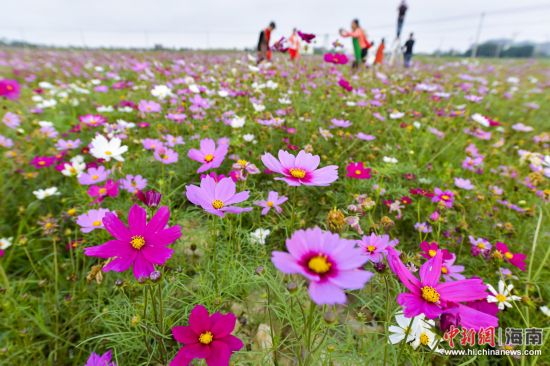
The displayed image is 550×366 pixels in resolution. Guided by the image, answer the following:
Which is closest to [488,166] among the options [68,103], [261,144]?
[261,144]

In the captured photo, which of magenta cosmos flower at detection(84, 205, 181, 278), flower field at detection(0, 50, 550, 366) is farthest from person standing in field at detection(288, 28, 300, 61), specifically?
magenta cosmos flower at detection(84, 205, 181, 278)

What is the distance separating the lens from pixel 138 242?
65cm

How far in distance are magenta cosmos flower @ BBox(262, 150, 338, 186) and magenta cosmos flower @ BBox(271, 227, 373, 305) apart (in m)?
0.20

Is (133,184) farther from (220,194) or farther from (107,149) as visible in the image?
(220,194)

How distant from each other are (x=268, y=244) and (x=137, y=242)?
80 cm

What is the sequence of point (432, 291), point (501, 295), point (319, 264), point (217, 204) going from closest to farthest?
1. point (319, 264)
2. point (432, 291)
3. point (217, 204)
4. point (501, 295)

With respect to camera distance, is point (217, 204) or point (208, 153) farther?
point (208, 153)

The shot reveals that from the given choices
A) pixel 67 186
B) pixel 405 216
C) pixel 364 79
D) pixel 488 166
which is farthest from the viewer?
pixel 364 79

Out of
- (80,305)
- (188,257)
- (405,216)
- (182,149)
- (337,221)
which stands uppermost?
(337,221)

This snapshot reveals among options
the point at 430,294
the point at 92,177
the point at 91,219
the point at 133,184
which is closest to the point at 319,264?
the point at 430,294

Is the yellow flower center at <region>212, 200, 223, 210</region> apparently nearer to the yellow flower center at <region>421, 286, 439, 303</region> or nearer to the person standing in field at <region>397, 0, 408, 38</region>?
the yellow flower center at <region>421, 286, 439, 303</region>

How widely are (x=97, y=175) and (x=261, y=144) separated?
1021 millimetres

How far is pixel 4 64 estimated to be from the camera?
6.38m

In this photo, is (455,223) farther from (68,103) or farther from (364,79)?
(68,103)
